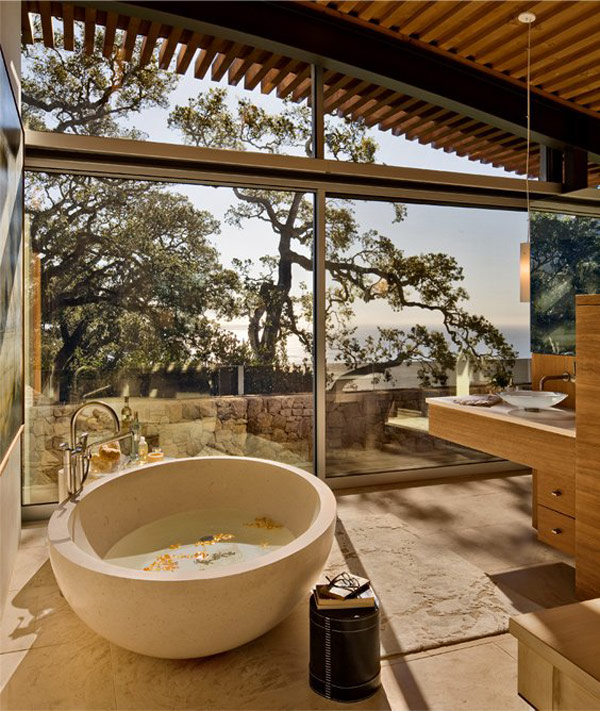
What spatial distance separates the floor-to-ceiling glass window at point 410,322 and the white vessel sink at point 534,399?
1.04 m

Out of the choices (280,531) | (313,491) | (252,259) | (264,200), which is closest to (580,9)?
(264,200)

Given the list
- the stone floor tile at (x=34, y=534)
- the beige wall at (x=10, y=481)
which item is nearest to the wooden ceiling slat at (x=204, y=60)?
the beige wall at (x=10, y=481)

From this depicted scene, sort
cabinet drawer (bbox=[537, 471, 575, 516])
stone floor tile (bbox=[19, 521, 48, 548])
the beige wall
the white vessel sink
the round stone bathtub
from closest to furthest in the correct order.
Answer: the round stone bathtub < the beige wall < cabinet drawer (bbox=[537, 471, 575, 516]) < the white vessel sink < stone floor tile (bbox=[19, 521, 48, 548])

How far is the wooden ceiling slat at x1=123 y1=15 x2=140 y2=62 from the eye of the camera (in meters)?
3.50

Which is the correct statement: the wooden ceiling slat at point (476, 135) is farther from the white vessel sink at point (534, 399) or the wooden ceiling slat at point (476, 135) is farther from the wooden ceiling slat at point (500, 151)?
the white vessel sink at point (534, 399)

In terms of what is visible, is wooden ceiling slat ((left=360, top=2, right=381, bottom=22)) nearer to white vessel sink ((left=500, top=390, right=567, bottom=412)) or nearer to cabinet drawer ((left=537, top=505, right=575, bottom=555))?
white vessel sink ((left=500, top=390, right=567, bottom=412))

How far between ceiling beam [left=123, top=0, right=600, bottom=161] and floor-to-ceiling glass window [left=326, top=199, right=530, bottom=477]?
757 millimetres

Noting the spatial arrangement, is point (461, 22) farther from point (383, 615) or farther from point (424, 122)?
point (383, 615)

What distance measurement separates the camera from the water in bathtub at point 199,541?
2.53 meters

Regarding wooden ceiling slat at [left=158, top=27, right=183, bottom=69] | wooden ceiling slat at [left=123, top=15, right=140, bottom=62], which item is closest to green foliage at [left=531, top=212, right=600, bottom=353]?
wooden ceiling slat at [left=158, top=27, right=183, bottom=69]

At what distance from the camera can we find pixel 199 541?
9.04 feet

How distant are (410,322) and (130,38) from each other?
2.71 meters

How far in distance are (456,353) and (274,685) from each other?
10.1 feet

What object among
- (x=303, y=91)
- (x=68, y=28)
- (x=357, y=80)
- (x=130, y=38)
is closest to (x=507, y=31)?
(x=357, y=80)
